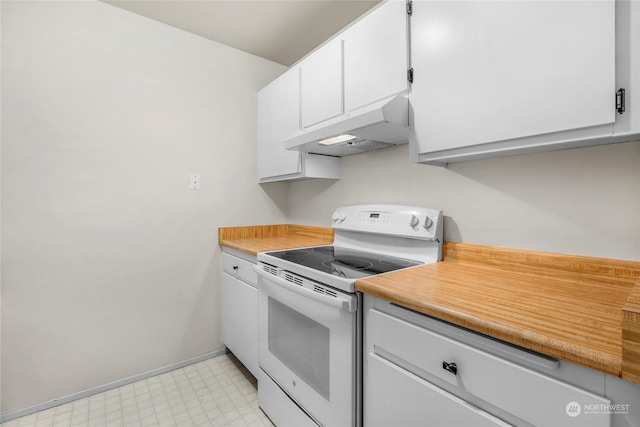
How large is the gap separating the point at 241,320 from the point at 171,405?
0.58 metres

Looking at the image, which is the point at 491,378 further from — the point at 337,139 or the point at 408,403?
the point at 337,139

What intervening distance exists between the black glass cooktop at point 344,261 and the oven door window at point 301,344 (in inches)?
9.2

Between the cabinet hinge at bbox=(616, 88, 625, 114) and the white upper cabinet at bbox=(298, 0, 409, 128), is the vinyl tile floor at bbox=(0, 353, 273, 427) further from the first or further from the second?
the cabinet hinge at bbox=(616, 88, 625, 114)

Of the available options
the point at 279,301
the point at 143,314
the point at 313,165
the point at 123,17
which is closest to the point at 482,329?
the point at 279,301

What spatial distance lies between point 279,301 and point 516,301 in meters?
1.01

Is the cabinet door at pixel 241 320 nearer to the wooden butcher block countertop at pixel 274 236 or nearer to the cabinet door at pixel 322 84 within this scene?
the wooden butcher block countertop at pixel 274 236

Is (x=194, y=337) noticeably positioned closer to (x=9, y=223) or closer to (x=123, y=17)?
(x=9, y=223)

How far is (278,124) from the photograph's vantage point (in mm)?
2088

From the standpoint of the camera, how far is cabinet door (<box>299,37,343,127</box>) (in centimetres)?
157

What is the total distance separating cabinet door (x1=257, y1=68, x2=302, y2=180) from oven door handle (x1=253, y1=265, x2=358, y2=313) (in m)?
0.82

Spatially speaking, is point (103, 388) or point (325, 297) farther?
point (103, 388)

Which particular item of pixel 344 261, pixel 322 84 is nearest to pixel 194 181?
pixel 322 84

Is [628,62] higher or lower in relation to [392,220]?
higher

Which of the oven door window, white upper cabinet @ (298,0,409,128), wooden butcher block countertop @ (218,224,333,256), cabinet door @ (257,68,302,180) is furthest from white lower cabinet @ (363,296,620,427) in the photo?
cabinet door @ (257,68,302,180)
